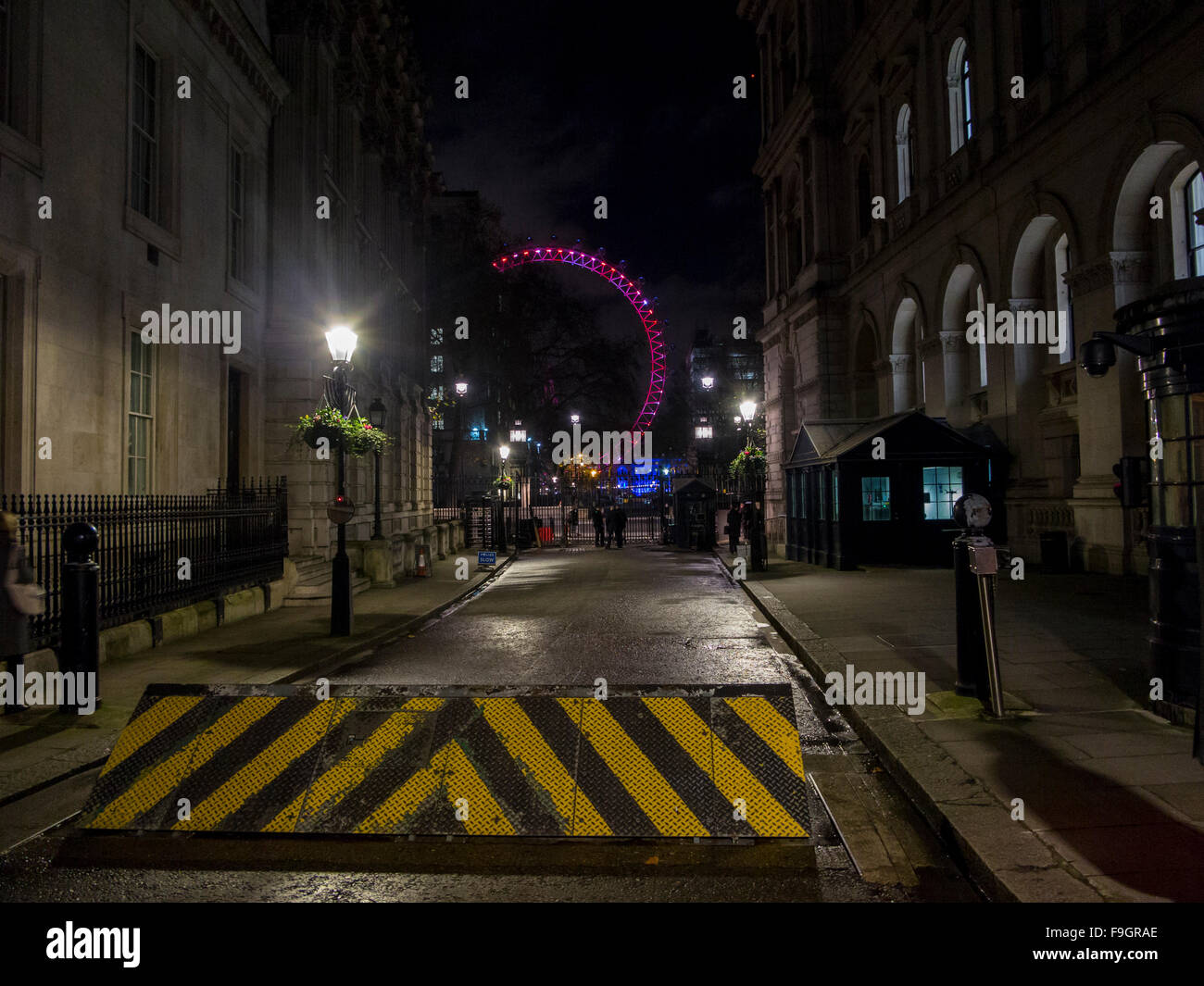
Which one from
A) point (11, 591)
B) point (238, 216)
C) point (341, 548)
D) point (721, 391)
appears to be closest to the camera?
point (11, 591)

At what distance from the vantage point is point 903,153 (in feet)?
89.7

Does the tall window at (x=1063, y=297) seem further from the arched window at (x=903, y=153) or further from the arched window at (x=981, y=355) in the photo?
the arched window at (x=903, y=153)

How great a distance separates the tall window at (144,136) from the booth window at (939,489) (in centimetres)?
1711

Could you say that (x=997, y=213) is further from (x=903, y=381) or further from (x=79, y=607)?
(x=79, y=607)

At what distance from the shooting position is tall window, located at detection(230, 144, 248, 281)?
58.3ft

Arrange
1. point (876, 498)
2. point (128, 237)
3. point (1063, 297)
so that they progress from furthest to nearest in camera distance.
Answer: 1. point (876, 498)
2. point (1063, 297)
3. point (128, 237)

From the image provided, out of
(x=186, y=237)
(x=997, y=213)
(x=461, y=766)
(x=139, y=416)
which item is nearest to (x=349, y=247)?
(x=186, y=237)

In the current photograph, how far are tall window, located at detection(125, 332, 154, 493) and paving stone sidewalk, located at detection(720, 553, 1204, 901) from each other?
1082 cm

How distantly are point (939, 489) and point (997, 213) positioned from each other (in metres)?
7.05

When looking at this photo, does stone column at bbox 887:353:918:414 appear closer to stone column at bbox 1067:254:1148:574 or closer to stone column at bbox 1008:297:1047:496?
stone column at bbox 1008:297:1047:496

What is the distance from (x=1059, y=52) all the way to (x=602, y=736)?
19.9 meters
